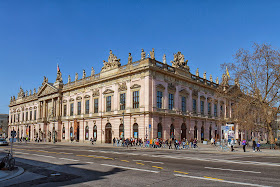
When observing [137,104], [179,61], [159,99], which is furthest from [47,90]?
[179,61]

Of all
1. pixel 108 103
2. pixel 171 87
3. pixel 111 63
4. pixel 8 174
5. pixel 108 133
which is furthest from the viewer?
pixel 111 63

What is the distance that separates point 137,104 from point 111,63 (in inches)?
453

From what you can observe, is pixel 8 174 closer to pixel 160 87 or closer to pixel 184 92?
pixel 160 87

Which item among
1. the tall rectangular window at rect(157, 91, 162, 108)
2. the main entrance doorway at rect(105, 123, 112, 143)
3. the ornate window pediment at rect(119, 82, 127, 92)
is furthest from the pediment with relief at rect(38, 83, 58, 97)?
the tall rectangular window at rect(157, 91, 162, 108)

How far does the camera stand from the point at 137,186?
10.2 m

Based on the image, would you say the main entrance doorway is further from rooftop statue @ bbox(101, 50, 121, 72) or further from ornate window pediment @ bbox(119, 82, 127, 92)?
rooftop statue @ bbox(101, 50, 121, 72)

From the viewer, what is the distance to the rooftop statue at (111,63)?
51531 mm

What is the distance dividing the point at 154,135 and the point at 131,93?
877cm

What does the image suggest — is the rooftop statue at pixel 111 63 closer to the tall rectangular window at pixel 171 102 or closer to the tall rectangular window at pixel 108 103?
the tall rectangular window at pixel 108 103

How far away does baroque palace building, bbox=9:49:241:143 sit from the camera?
148 feet

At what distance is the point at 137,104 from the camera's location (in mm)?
46406

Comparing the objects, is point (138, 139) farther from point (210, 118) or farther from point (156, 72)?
point (210, 118)

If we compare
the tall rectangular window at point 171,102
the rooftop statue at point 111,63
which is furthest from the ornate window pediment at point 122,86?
the tall rectangular window at point 171,102

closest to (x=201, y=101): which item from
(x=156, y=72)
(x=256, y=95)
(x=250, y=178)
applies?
(x=156, y=72)
